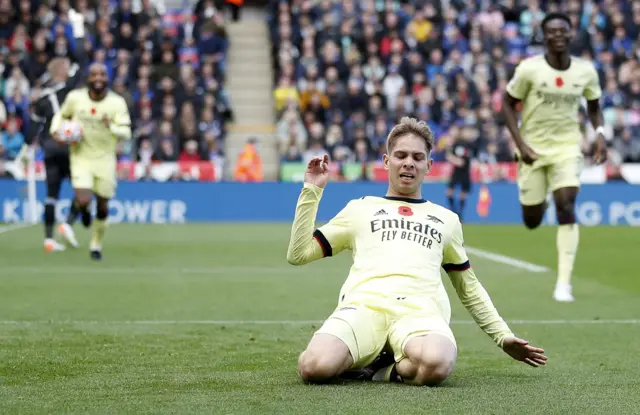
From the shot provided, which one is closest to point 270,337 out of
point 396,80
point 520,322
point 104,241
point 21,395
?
point 520,322

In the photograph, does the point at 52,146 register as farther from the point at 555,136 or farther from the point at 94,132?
the point at 555,136

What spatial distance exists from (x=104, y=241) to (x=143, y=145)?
7344 millimetres

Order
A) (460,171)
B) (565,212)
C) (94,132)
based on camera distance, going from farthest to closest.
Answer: (460,171) → (94,132) → (565,212)

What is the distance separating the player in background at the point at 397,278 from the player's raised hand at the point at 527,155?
182 inches

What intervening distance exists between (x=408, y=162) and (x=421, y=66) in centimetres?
2293

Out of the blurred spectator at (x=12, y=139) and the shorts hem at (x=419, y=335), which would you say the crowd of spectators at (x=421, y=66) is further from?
the shorts hem at (x=419, y=335)

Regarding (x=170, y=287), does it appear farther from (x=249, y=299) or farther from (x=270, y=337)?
(x=270, y=337)

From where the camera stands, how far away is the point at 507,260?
16.2 m

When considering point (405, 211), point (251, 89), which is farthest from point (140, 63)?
point (405, 211)

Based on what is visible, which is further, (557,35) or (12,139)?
(12,139)

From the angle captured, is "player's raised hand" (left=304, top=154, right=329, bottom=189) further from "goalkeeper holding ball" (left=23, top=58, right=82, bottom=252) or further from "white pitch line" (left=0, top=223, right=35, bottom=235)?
"white pitch line" (left=0, top=223, right=35, bottom=235)

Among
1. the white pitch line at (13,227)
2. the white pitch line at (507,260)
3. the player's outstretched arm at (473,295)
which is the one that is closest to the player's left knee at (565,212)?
the white pitch line at (507,260)

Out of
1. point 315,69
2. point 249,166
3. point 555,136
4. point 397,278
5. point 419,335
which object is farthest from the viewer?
point 315,69

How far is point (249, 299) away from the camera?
11562 mm
